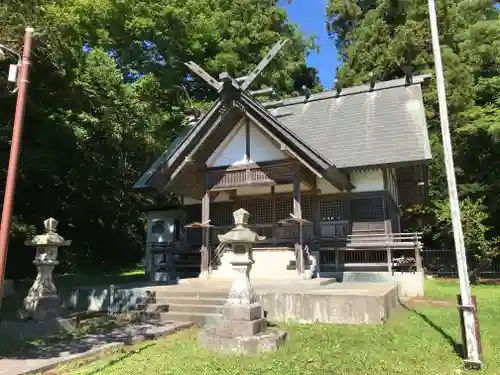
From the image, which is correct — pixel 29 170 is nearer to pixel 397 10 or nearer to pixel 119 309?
pixel 119 309

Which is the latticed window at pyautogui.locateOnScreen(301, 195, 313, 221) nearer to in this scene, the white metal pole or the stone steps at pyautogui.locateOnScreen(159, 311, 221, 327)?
the stone steps at pyautogui.locateOnScreen(159, 311, 221, 327)

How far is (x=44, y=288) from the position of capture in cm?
973

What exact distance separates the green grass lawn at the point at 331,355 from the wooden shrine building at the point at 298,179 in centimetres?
533

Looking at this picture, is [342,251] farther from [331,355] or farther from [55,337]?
[55,337]

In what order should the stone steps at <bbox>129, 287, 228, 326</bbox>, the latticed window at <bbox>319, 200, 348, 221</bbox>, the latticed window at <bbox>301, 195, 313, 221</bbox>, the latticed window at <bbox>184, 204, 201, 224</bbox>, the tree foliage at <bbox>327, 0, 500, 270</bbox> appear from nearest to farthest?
1. the stone steps at <bbox>129, 287, 228, 326</bbox>
2. the latticed window at <bbox>319, 200, 348, 221</bbox>
3. the latticed window at <bbox>301, 195, 313, 221</bbox>
4. the latticed window at <bbox>184, 204, 201, 224</bbox>
5. the tree foliage at <bbox>327, 0, 500, 270</bbox>

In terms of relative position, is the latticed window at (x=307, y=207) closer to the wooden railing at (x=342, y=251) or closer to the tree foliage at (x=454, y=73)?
the wooden railing at (x=342, y=251)

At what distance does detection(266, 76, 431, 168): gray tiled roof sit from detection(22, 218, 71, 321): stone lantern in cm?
921

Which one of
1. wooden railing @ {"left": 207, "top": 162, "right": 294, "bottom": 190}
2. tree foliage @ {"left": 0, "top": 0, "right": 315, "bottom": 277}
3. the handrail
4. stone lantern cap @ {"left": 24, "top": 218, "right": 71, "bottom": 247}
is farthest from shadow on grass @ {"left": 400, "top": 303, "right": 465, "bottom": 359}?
tree foliage @ {"left": 0, "top": 0, "right": 315, "bottom": 277}

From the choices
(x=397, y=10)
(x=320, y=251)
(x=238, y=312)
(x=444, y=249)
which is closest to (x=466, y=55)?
(x=397, y=10)

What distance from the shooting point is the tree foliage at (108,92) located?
14281 millimetres

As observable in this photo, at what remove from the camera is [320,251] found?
15.0 meters

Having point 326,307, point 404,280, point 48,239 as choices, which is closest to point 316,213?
point 404,280

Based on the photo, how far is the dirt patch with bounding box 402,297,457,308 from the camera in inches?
443

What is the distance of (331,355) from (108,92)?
17202mm
